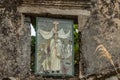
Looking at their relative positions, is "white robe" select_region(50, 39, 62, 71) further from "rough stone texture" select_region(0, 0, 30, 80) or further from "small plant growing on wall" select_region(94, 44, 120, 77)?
"small plant growing on wall" select_region(94, 44, 120, 77)

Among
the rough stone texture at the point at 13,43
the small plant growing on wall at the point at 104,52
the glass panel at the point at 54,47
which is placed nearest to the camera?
the small plant growing on wall at the point at 104,52

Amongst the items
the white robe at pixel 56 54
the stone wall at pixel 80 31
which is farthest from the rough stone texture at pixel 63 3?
the white robe at pixel 56 54

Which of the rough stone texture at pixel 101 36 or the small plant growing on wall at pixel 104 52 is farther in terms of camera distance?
the rough stone texture at pixel 101 36

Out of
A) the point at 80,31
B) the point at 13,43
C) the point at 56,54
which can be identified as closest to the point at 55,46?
the point at 56,54

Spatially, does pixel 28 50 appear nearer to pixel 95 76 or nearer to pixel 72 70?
pixel 72 70

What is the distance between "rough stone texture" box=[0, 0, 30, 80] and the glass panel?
0.22 metres

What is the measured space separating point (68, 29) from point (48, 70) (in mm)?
812

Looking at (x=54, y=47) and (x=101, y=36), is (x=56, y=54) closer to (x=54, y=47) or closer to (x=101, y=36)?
(x=54, y=47)

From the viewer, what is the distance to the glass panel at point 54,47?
7.94m

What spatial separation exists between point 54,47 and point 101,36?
32.2 inches

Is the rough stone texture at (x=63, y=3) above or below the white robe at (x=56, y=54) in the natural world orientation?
above

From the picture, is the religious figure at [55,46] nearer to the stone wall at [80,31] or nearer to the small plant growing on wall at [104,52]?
the stone wall at [80,31]

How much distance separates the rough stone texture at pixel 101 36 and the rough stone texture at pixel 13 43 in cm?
100

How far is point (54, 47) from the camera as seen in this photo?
8.06m
